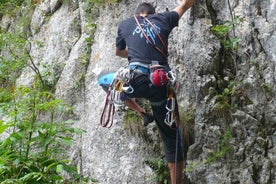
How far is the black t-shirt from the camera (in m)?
5.51

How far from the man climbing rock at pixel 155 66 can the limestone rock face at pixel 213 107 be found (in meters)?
0.37

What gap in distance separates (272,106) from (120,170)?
94.2 inches

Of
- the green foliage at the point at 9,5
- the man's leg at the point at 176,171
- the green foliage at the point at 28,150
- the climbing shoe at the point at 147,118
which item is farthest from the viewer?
the green foliage at the point at 9,5

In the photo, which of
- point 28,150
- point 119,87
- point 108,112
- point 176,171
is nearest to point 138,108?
point 108,112

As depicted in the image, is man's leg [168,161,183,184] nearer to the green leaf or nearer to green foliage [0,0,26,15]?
the green leaf

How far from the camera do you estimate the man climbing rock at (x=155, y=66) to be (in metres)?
5.47

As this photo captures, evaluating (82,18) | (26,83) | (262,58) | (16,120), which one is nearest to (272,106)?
(262,58)

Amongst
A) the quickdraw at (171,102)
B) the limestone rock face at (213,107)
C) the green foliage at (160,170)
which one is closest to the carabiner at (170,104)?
the quickdraw at (171,102)

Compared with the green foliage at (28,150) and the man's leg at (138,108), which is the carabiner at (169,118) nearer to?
the man's leg at (138,108)

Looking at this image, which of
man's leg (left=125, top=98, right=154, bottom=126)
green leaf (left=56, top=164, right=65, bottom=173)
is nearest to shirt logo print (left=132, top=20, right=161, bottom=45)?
man's leg (left=125, top=98, right=154, bottom=126)

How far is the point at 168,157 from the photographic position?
5742mm

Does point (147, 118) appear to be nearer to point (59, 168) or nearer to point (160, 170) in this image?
point (160, 170)

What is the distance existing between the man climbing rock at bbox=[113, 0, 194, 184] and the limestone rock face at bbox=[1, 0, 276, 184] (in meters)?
0.37

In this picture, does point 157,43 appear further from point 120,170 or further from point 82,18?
point 82,18
